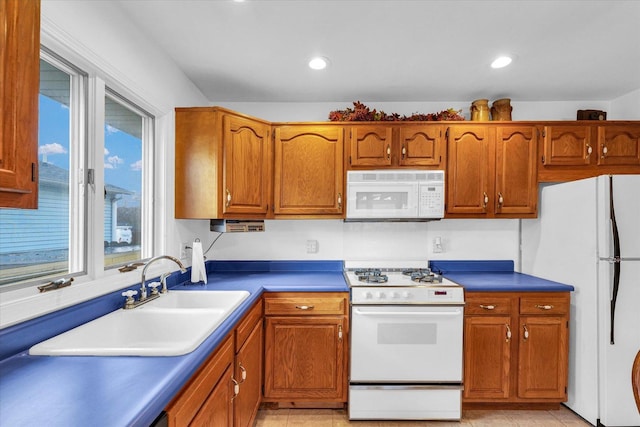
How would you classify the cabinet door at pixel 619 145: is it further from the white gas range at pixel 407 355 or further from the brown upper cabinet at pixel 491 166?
the white gas range at pixel 407 355

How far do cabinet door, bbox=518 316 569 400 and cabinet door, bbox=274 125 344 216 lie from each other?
5.25 feet

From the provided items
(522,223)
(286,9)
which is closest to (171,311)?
(286,9)

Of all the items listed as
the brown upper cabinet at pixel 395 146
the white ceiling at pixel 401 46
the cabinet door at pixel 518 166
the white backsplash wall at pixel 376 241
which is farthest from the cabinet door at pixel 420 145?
the white backsplash wall at pixel 376 241

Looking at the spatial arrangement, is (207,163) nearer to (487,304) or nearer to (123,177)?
(123,177)

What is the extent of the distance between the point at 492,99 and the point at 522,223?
1097mm

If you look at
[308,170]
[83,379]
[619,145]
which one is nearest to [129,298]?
[83,379]

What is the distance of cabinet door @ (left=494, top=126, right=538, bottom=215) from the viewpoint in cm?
245

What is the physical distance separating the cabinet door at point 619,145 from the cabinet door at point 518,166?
512 millimetres

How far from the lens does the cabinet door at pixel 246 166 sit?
2193 mm

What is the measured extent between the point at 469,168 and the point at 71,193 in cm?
253

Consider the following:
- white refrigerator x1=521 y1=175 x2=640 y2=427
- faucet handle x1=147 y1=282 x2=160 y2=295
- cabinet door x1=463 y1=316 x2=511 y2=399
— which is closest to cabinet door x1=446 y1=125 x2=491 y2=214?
white refrigerator x1=521 y1=175 x2=640 y2=427

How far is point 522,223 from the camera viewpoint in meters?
2.71

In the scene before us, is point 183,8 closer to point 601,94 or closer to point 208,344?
point 208,344

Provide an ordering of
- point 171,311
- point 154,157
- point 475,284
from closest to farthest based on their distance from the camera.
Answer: point 171,311, point 154,157, point 475,284
